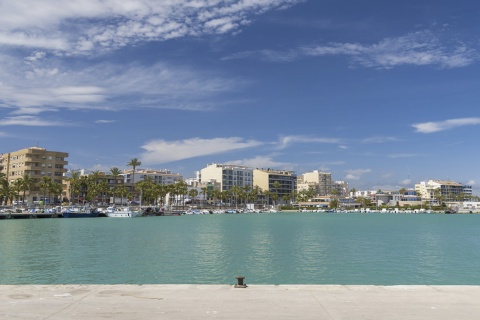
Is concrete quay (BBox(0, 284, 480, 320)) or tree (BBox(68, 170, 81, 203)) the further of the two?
tree (BBox(68, 170, 81, 203))

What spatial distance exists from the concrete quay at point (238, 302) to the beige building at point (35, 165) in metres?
149

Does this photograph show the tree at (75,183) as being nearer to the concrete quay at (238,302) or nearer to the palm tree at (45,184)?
the palm tree at (45,184)

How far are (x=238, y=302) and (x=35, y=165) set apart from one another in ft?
507

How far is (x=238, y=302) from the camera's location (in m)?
11.8

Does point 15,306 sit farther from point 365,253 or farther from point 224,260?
point 365,253

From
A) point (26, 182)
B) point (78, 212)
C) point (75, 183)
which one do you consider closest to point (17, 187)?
point (26, 182)

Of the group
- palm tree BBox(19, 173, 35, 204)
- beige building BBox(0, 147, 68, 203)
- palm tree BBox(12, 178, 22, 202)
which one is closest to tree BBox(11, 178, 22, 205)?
palm tree BBox(12, 178, 22, 202)

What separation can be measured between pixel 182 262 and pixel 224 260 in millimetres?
3555

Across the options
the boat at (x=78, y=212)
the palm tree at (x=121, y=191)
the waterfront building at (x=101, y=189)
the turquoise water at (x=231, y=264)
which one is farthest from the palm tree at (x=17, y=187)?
the turquoise water at (x=231, y=264)

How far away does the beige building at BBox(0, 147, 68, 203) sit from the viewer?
5871 inches

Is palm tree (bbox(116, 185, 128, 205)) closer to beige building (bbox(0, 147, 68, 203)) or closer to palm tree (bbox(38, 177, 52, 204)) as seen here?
beige building (bbox(0, 147, 68, 203))

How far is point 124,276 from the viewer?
28.4m

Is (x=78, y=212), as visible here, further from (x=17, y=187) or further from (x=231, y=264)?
(x=231, y=264)

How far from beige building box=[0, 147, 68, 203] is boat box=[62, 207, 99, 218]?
18.6m
